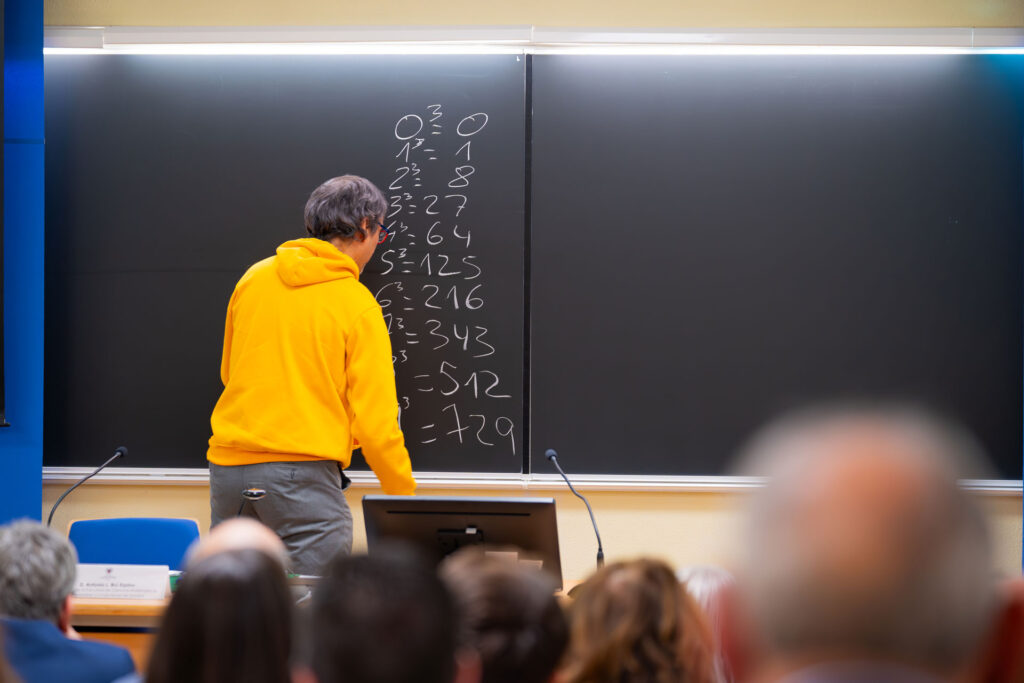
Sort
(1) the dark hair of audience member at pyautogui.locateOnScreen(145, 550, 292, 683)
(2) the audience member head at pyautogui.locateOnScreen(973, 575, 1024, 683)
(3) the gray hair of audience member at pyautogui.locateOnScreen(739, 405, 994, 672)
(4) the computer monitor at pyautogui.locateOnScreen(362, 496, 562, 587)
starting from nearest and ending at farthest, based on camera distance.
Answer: (3) the gray hair of audience member at pyautogui.locateOnScreen(739, 405, 994, 672), (2) the audience member head at pyautogui.locateOnScreen(973, 575, 1024, 683), (1) the dark hair of audience member at pyautogui.locateOnScreen(145, 550, 292, 683), (4) the computer monitor at pyautogui.locateOnScreen(362, 496, 562, 587)

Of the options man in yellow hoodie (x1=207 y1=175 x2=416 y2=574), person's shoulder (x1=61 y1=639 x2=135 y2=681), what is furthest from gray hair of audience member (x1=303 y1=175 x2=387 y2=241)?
person's shoulder (x1=61 y1=639 x2=135 y2=681)

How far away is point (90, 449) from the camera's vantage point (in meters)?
3.92

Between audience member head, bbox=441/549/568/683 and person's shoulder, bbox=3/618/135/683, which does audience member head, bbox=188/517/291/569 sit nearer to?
person's shoulder, bbox=3/618/135/683

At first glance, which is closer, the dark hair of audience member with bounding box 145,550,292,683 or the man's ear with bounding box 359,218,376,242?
the dark hair of audience member with bounding box 145,550,292,683

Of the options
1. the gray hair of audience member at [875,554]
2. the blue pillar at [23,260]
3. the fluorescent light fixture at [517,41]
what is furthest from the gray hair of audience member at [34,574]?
the fluorescent light fixture at [517,41]

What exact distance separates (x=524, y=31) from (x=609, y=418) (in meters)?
1.61

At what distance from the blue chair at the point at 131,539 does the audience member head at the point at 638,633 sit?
87.1 inches

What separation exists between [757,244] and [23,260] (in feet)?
9.68

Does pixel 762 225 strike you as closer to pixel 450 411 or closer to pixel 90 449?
pixel 450 411

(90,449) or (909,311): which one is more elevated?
(909,311)

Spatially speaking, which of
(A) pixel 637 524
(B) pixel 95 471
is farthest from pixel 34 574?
(A) pixel 637 524

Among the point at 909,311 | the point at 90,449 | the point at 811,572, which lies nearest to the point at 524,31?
the point at 909,311

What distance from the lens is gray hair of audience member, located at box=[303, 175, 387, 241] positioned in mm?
3305

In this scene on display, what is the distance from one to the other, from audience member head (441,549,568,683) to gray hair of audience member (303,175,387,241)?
2.14 meters
